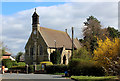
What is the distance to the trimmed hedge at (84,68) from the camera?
2783cm

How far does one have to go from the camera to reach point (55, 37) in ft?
210

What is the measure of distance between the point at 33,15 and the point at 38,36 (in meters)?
6.62

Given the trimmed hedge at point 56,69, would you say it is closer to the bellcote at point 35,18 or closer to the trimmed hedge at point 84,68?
the trimmed hedge at point 84,68

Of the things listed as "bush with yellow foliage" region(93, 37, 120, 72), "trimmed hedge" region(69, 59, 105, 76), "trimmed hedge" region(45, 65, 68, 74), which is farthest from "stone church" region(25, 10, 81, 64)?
"bush with yellow foliage" region(93, 37, 120, 72)

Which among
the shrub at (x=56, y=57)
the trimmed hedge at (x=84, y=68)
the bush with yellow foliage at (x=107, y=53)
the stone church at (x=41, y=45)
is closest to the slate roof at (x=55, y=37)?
the stone church at (x=41, y=45)

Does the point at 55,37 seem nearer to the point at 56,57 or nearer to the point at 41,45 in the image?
the point at 41,45

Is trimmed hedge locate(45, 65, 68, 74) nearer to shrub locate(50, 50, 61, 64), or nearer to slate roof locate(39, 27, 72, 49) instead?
shrub locate(50, 50, 61, 64)

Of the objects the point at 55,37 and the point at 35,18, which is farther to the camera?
the point at 55,37

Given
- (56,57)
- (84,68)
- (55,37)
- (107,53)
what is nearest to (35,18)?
(55,37)

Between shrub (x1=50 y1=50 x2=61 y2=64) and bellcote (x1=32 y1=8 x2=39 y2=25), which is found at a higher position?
bellcote (x1=32 y1=8 x2=39 y2=25)

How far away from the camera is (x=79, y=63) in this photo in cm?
2953

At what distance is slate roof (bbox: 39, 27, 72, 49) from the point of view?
59.6 m

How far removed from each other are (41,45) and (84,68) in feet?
104

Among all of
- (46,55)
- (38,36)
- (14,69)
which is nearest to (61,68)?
(14,69)
